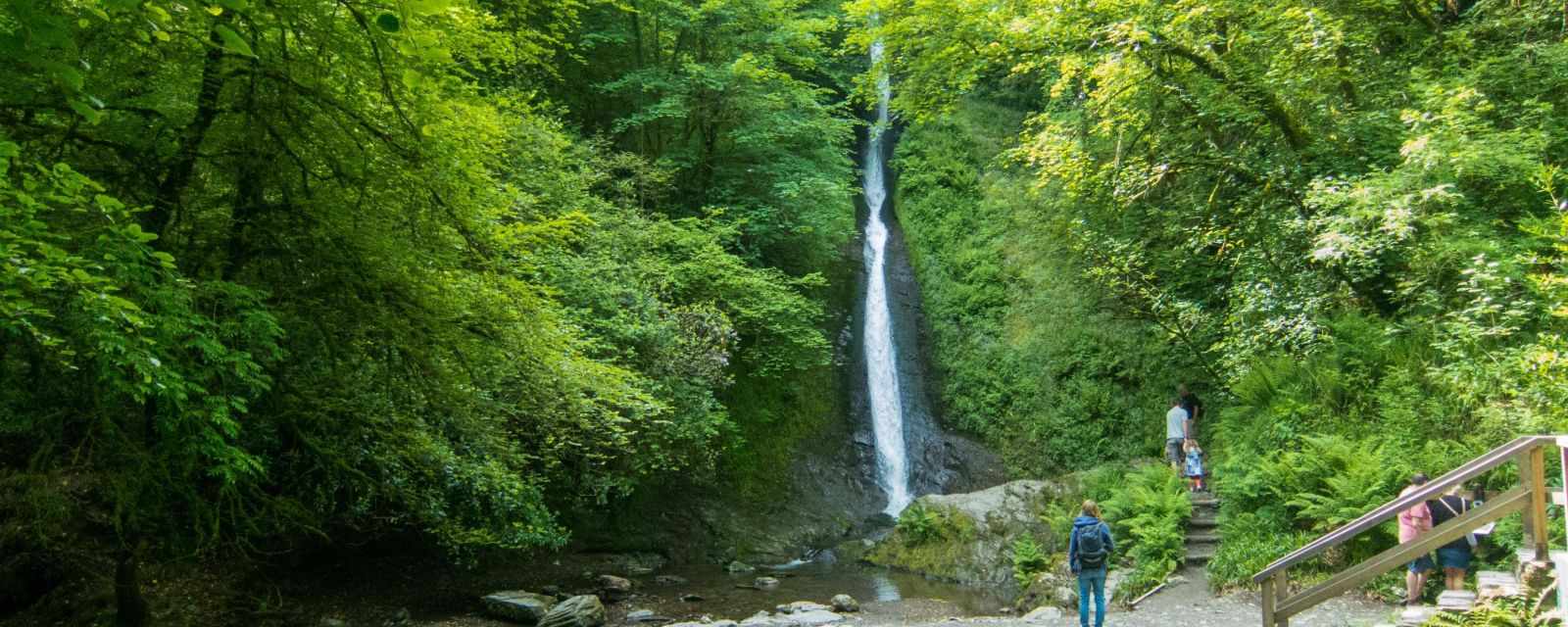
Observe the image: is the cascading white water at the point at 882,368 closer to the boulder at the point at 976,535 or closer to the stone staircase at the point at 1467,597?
the boulder at the point at 976,535

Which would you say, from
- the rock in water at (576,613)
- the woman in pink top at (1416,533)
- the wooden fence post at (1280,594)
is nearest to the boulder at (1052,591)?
the woman in pink top at (1416,533)

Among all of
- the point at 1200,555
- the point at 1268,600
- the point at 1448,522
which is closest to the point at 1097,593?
the point at 1268,600

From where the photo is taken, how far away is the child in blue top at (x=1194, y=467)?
13867 mm

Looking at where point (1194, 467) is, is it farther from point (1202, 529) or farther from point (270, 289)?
point (270, 289)

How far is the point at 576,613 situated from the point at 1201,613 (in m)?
7.31

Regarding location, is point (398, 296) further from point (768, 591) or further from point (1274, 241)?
point (1274, 241)

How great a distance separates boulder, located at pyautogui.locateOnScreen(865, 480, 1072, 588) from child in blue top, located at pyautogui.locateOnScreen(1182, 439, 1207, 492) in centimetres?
185

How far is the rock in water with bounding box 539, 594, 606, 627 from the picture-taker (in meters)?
11.3

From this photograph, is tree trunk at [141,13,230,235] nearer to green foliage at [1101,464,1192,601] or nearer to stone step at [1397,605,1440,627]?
stone step at [1397,605,1440,627]

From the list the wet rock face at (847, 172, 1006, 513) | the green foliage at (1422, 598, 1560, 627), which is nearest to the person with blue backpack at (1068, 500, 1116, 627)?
the green foliage at (1422, 598, 1560, 627)

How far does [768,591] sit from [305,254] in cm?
865

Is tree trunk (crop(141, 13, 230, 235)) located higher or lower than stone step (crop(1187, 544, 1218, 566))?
higher

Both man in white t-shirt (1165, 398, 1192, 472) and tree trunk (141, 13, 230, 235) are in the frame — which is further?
man in white t-shirt (1165, 398, 1192, 472)

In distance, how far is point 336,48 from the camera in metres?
6.64
